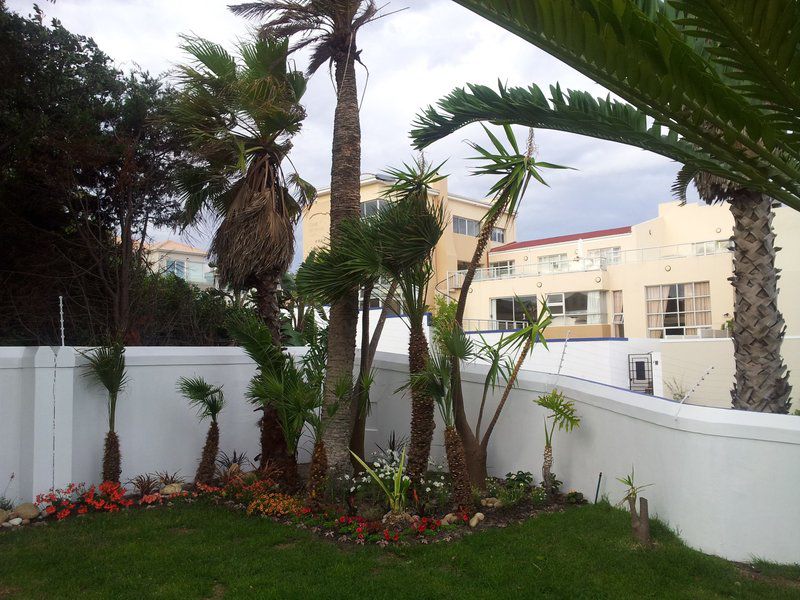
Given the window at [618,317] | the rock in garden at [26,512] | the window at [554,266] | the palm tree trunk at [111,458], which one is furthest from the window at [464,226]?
the rock in garden at [26,512]

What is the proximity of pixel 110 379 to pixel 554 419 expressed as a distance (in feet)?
19.8

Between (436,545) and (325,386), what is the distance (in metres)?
2.88

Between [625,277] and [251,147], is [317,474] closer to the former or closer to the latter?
[251,147]

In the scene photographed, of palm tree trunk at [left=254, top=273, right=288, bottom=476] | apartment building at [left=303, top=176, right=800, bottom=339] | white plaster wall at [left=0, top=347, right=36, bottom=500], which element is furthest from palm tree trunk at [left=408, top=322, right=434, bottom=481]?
apartment building at [left=303, top=176, right=800, bottom=339]

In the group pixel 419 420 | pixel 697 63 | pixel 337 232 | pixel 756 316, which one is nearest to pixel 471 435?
pixel 419 420

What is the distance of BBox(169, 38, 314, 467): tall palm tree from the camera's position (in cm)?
953

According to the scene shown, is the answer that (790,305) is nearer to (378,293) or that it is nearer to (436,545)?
(378,293)

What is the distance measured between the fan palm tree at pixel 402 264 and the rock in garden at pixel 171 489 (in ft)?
11.7

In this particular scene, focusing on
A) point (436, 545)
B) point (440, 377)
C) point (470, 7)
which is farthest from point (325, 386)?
point (470, 7)

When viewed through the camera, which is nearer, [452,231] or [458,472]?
[458,472]

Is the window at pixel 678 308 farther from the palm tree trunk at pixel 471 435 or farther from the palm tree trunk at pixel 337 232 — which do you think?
the palm tree trunk at pixel 337 232

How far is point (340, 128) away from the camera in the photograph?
30.0 feet

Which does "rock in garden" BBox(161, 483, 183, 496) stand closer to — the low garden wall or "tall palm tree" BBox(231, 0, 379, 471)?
the low garden wall

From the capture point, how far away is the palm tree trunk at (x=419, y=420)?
25.8ft
